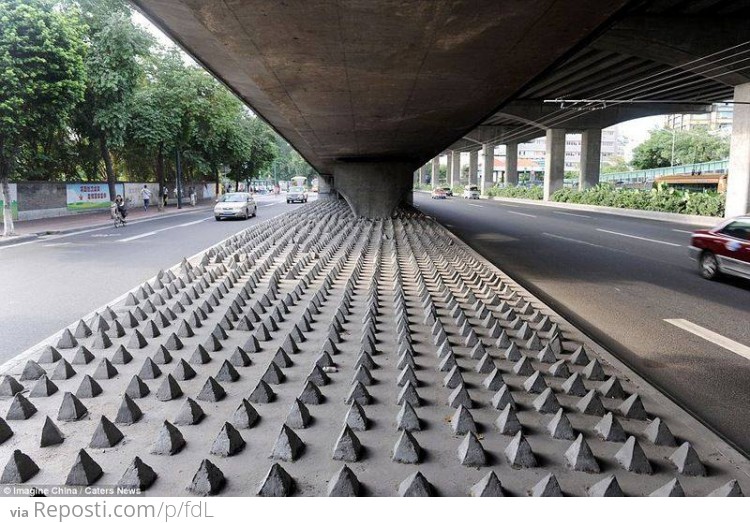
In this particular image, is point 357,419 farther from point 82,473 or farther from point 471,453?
point 82,473

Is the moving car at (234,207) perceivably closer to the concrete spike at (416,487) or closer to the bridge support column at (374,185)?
the bridge support column at (374,185)

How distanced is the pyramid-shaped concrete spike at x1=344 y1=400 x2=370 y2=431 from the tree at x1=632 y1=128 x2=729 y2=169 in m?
86.6

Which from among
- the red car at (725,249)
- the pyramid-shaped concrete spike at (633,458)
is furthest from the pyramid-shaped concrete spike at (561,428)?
the red car at (725,249)

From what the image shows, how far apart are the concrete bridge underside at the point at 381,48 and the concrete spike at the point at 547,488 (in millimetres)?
4274

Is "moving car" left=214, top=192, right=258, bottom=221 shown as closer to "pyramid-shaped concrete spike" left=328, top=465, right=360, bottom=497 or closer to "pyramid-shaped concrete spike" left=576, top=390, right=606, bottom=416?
"pyramid-shaped concrete spike" left=576, top=390, right=606, bottom=416

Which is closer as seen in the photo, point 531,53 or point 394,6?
point 394,6

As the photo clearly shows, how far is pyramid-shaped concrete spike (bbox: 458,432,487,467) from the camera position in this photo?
2.67 m

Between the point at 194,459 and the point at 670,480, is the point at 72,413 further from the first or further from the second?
the point at 670,480

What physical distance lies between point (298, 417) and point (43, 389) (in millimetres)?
1863

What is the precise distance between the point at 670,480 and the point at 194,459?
2.46m

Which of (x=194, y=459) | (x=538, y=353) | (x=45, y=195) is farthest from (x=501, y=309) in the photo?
(x=45, y=195)

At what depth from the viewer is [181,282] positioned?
709 centimetres

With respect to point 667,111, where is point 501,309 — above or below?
below

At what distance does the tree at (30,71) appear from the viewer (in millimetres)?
18609
